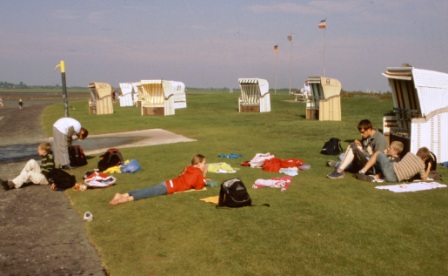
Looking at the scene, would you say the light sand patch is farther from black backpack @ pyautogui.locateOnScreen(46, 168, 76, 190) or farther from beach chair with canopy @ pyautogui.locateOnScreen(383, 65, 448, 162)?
beach chair with canopy @ pyautogui.locateOnScreen(383, 65, 448, 162)

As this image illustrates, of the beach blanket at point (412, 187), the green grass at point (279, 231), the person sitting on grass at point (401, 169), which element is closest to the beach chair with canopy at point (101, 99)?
the green grass at point (279, 231)

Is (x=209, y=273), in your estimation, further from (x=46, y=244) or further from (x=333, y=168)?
(x=333, y=168)

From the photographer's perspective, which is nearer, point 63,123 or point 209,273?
point 209,273

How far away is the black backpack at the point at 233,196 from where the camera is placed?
7984 mm

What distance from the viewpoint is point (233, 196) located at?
8.00 metres

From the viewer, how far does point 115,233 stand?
6859mm

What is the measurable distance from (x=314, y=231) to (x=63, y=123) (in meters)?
8.31

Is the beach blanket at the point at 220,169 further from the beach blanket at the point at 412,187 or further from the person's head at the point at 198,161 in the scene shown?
the beach blanket at the point at 412,187

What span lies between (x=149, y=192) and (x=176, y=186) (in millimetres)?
591

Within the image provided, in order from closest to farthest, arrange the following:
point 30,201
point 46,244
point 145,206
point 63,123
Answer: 1. point 46,244
2. point 145,206
3. point 30,201
4. point 63,123

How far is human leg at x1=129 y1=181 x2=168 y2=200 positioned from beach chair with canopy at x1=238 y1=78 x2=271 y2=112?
85.4 ft

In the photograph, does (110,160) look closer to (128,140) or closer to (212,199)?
(212,199)

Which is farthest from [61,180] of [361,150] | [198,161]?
[361,150]

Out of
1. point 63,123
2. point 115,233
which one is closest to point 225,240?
point 115,233
